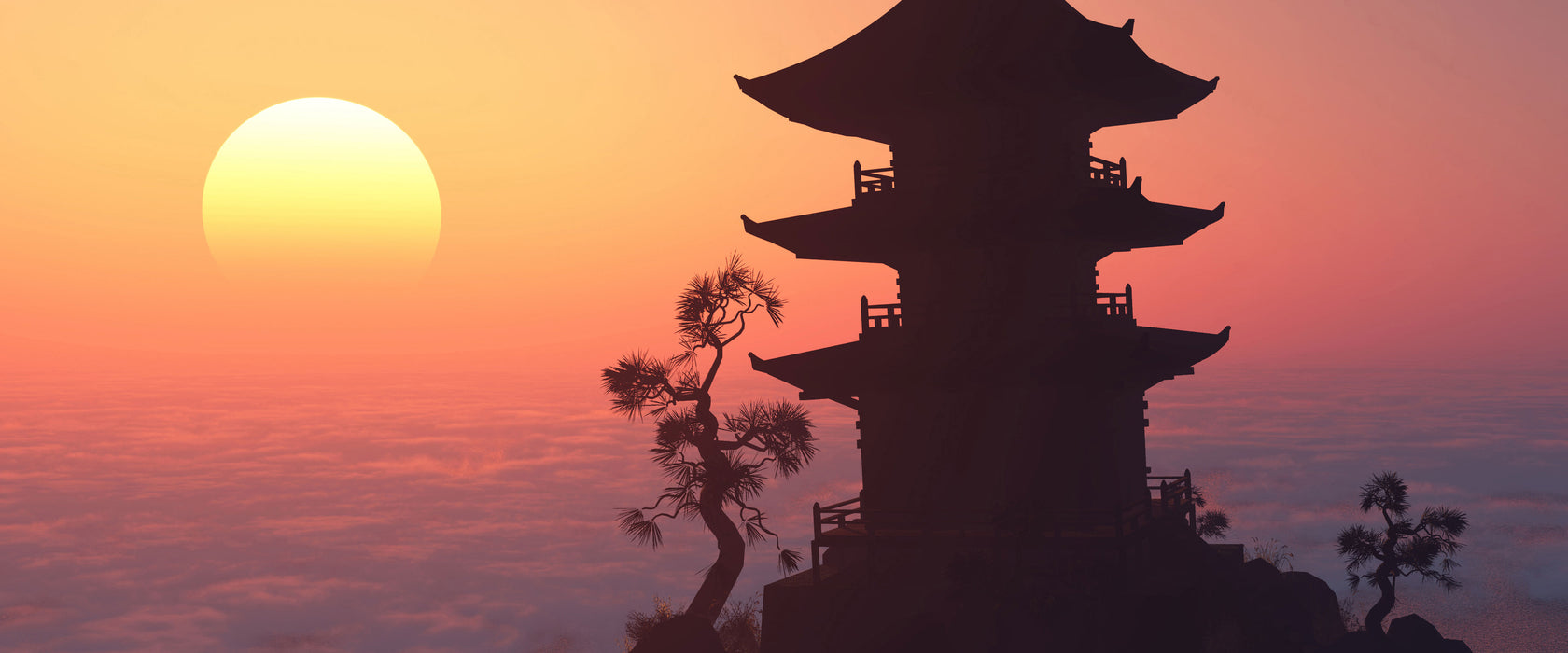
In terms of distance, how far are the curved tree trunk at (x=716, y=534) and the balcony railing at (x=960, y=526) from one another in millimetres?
3891

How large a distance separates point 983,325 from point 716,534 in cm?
863

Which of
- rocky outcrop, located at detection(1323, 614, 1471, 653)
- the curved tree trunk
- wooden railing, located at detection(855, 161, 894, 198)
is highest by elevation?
wooden railing, located at detection(855, 161, 894, 198)

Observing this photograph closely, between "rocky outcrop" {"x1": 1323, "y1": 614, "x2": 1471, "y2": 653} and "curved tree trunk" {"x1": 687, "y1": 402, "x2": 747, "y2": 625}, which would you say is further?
"curved tree trunk" {"x1": 687, "y1": 402, "x2": 747, "y2": 625}

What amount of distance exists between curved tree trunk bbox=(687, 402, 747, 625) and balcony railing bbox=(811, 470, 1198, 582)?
389 centimetres

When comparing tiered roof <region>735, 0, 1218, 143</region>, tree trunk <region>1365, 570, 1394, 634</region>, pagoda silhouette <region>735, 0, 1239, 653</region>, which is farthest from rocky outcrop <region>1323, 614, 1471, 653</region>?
tiered roof <region>735, 0, 1218, 143</region>

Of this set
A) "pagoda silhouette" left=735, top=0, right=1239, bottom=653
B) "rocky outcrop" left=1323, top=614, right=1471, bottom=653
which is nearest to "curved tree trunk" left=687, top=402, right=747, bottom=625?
"pagoda silhouette" left=735, top=0, right=1239, bottom=653

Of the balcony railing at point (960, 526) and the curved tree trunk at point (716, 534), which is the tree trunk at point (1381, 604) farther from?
the curved tree trunk at point (716, 534)

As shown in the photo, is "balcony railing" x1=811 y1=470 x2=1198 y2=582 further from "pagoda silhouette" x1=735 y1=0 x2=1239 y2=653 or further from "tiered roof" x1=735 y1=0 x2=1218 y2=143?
"tiered roof" x1=735 y1=0 x2=1218 y2=143

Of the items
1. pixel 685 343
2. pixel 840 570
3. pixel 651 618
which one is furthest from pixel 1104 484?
pixel 651 618

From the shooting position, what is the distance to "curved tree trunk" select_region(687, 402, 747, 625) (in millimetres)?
32188

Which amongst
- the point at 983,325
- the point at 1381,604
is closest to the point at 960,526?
the point at 983,325

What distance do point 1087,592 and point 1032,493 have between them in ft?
11.0

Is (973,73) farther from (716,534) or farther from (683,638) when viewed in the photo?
(683,638)

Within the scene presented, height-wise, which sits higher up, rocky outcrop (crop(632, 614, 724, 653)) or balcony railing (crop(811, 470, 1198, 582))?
balcony railing (crop(811, 470, 1198, 582))
